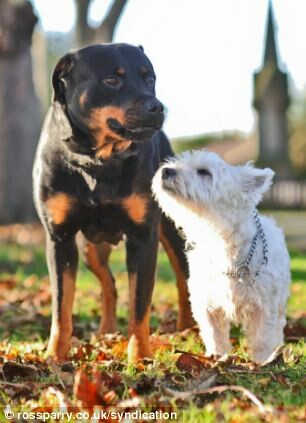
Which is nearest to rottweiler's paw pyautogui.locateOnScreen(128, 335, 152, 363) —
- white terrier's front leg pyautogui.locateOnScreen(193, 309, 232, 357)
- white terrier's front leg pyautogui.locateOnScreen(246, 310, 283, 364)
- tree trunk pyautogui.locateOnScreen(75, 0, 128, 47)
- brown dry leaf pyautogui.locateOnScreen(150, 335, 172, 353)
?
brown dry leaf pyautogui.locateOnScreen(150, 335, 172, 353)

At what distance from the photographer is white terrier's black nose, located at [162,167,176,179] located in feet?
16.3

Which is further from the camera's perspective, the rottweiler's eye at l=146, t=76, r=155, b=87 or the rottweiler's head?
the rottweiler's eye at l=146, t=76, r=155, b=87

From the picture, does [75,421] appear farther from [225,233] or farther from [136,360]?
[225,233]

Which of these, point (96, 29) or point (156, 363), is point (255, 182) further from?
point (96, 29)

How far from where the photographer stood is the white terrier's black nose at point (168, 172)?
4981 millimetres

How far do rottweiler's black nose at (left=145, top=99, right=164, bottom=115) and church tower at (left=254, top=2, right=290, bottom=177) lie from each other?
22755 mm

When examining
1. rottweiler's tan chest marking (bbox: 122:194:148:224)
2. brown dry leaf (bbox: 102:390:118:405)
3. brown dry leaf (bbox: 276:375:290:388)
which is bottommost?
brown dry leaf (bbox: 276:375:290:388)

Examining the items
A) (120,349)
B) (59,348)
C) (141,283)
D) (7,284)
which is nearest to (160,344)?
(120,349)

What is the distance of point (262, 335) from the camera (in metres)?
5.19

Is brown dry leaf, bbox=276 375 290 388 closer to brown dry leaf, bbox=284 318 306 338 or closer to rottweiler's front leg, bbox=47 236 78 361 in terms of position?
rottweiler's front leg, bbox=47 236 78 361

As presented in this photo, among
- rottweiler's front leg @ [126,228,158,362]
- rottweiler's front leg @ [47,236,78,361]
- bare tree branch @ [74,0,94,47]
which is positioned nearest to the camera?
rottweiler's front leg @ [126,228,158,362]

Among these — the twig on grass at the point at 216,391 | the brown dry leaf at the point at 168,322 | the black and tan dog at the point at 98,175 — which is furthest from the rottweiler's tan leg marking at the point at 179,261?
the twig on grass at the point at 216,391

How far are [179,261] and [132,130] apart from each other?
1.89m

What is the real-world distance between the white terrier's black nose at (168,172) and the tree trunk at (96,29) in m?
12.7
